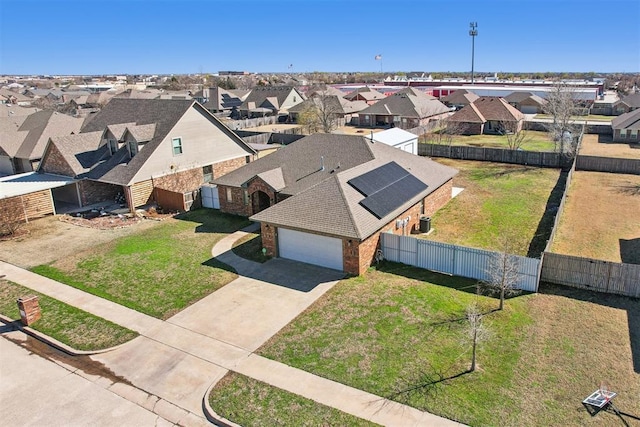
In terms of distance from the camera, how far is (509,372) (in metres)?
13.5

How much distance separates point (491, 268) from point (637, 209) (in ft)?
55.2

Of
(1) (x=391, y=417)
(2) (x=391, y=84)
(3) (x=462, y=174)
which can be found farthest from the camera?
(2) (x=391, y=84)

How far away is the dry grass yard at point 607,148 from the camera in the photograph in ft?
149

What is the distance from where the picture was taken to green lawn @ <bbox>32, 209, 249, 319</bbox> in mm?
19359

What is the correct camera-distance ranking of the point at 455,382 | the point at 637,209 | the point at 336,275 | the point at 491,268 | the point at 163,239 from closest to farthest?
the point at 455,382 < the point at 491,268 < the point at 336,275 < the point at 163,239 < the point at 637,209

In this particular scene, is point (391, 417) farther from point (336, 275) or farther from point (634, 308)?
point (634, 308)

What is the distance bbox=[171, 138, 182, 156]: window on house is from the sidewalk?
16.4m

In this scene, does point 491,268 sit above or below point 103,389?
above

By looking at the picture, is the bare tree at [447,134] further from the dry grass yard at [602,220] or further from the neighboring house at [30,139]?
the neighboring house at [30,139]

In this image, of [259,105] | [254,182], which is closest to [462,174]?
[254,182]

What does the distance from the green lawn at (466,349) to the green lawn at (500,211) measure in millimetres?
5786

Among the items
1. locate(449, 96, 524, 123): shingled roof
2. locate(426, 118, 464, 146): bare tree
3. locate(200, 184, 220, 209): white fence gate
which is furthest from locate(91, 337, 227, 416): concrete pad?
locate(449, 96, 524, 123): shingled roof

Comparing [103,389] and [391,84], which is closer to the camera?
[103,389]

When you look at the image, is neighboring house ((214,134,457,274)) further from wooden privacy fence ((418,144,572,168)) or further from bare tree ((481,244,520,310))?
wooden privacy fence ((418,144,572,168))
